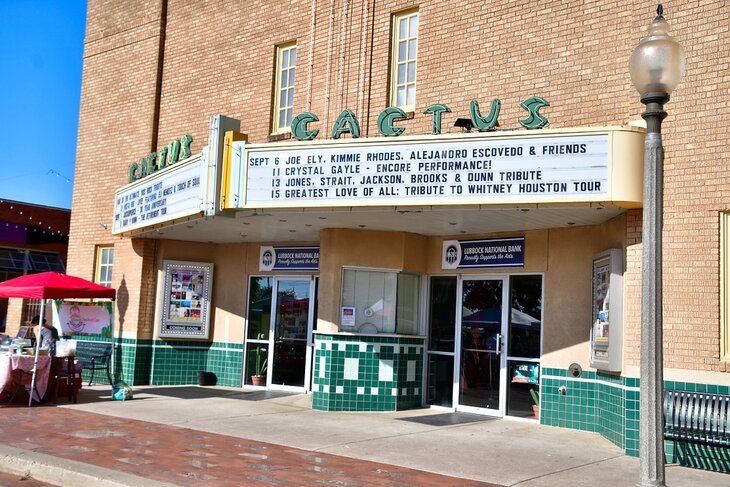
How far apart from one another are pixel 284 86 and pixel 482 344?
21.8ft

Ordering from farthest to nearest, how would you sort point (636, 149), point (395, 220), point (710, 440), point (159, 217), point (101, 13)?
1. point (101, 13)
2. point (159, 217)
3. point (395, 220)
4. point (636, 149)
5. point (710, 440)

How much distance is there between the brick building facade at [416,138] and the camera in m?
9.96

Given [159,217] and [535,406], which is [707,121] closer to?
[535,406]

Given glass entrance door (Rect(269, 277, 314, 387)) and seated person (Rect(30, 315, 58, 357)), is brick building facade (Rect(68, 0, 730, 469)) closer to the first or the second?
glass entrance door (Rect(269, 277, 314, 387))

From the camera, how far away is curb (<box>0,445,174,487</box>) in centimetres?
745

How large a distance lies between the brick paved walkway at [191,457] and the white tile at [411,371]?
13.8 ft

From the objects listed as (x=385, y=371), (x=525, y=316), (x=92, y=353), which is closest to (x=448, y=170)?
(x=525, y=316)

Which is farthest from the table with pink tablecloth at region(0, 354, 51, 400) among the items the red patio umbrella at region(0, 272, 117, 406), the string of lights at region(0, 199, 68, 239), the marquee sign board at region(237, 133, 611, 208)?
the string of lights at region(0, 199, 68, 239)

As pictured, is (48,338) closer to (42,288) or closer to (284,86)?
(42,288)

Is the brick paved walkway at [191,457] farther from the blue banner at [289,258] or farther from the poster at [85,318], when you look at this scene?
the poster at [85,318]

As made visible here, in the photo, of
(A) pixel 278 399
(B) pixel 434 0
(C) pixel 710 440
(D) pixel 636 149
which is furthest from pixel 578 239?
(A) pixel 278 399

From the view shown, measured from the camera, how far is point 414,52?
45.4 feet

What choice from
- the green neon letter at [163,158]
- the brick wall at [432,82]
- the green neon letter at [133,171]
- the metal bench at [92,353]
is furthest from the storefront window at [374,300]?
the metal bench at [92,353]

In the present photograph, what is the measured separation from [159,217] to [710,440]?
32.7 feet
